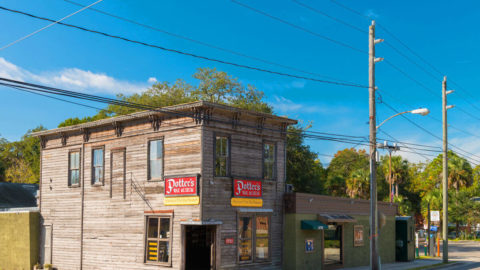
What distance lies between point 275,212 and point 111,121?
9480 mm

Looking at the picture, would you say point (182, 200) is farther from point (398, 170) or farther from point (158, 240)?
point (398, 170)

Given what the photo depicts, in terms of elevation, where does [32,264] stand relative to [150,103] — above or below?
below

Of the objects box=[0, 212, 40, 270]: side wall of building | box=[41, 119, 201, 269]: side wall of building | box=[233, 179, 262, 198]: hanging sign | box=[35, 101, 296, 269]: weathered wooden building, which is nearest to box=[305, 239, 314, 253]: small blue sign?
box=[35, 101, 296, 269]: weathered wooden building

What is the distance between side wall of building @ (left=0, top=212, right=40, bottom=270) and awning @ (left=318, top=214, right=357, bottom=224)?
1634cm

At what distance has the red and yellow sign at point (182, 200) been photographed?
69.7 ft

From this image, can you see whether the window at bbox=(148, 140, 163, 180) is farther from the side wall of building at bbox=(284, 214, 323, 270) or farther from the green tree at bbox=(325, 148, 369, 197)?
the green tree at bbox=(325, 148, 369, 197)

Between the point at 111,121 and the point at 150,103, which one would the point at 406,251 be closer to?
the point at 111,121

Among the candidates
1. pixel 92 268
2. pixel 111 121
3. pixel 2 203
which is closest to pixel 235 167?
pixel 111 121

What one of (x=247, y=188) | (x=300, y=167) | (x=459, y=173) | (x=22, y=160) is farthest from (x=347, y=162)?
(x=247, y=188)

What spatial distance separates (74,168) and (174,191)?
8.21m

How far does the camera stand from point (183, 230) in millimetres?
21672

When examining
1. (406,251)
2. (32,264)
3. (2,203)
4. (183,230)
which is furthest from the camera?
(2,203)

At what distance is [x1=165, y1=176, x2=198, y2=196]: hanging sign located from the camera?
21331 mm

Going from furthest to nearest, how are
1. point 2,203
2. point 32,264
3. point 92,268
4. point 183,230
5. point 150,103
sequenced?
point 150,103, point 2,203, point 32,264, point 92,268, point 183,230
